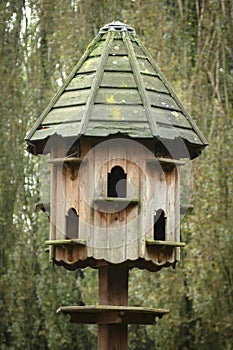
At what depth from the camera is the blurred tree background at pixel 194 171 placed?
10.1 m

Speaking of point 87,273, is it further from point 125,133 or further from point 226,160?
point 125,133

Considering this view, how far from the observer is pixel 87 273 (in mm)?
11414

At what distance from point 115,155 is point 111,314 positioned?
75cm

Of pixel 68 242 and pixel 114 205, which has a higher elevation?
pixel 114 205

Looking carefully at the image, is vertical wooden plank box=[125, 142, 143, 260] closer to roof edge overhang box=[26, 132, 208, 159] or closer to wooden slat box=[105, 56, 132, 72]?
roof edge overhang box=[26, 132, 208, 159]

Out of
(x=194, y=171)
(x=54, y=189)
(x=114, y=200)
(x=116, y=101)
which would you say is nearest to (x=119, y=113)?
(x=116, y=101)

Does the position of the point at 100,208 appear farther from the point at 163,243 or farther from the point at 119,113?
the point at 119,113

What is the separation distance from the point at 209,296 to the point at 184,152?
4.76 m

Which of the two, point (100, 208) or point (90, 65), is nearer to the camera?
point (100, 208)

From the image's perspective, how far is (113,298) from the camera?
535 cm

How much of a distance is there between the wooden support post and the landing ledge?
6 cm

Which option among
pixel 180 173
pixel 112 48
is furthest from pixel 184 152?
pixel 112 48

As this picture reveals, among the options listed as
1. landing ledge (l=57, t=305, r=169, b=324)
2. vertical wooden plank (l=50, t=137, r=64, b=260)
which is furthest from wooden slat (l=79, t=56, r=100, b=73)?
landing ledge (l=57, t=305, r=169, b=324)

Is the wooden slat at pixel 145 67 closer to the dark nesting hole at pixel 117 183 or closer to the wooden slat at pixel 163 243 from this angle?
the dark nesting hole at pixel 117 183
